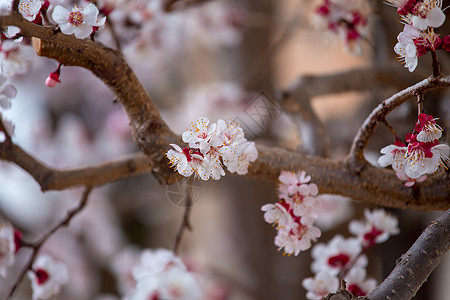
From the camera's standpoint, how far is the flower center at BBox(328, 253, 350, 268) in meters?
0.57

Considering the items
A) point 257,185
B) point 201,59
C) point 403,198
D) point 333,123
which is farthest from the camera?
point 201,59

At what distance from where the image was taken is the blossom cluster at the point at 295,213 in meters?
0.46

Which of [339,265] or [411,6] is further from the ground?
[411,6]

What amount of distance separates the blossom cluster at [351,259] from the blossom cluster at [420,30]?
0.25 metres

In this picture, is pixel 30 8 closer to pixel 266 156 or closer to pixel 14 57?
pixel 14 57

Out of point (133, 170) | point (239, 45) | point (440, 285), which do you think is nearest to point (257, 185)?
point (239, 45)

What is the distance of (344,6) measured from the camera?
677 millimetres

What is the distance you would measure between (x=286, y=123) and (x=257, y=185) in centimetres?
21

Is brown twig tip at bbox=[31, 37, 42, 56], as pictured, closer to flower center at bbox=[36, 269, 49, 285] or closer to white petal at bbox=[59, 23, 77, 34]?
white petal at bbox=[59, 23, 77, 34]

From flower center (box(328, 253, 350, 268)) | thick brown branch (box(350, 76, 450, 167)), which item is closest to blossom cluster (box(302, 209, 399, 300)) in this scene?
flower center (box(328, 253, 350, 268))

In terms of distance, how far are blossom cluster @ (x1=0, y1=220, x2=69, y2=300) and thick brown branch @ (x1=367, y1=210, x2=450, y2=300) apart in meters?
0.41

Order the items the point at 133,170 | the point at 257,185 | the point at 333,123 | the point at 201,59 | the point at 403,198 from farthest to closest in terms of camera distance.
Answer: the point at 201,59, the point at 257,185, the point at 333,123, the point at 133,170, the point at 403,198

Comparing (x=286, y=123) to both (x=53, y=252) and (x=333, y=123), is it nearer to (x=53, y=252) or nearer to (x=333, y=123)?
(x=333, y=123)

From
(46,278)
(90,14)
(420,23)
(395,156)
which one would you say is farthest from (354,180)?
(46,278)
